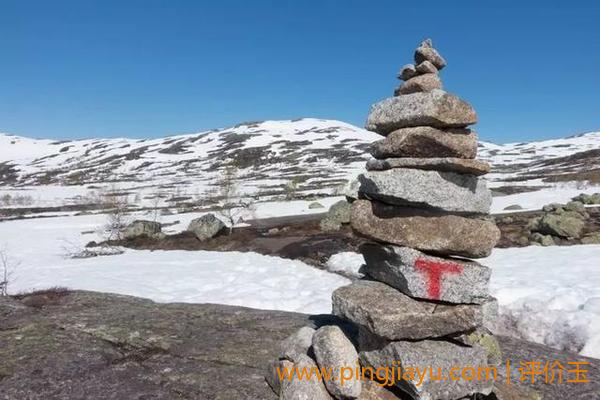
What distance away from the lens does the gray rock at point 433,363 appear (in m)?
7.47

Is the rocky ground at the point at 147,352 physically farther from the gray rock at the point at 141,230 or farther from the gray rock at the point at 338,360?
the gray rock at the point at 141,230

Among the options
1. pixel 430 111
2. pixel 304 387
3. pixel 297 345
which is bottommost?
pixel 304 387

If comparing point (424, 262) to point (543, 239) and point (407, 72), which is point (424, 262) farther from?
point (543, 239)

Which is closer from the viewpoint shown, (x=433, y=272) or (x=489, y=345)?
(x=433, y=272)

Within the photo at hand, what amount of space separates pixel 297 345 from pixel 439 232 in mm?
3765

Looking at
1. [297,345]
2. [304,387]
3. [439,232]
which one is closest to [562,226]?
[439,232]

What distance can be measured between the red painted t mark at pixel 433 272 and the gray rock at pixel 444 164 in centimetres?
177

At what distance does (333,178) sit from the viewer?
121 metres

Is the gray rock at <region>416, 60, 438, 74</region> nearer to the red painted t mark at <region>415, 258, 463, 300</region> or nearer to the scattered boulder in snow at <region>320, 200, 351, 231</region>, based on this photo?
the red painted t mark at <region>415, 258, 463, 300</region>

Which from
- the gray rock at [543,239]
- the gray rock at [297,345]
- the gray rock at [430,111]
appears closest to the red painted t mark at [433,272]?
the gray rock at [430,111]

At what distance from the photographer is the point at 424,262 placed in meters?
8.12

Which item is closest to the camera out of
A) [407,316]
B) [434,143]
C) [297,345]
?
[407,316]

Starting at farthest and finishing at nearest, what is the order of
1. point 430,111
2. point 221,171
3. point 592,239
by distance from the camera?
point 221,171 < point 592,239 < point 430,111

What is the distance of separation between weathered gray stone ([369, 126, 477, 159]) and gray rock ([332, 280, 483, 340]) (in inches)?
110
